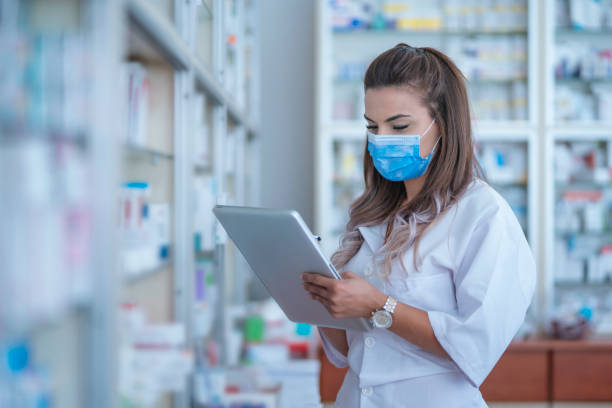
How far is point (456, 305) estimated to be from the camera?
1.31 m

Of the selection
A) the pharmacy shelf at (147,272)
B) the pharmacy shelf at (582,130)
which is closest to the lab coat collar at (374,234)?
the pharmacy shelf at (147,272)

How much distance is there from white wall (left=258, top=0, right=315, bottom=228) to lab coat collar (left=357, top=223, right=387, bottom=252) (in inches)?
103

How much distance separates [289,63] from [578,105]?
206cm

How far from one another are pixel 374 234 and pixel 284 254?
32 centimetres

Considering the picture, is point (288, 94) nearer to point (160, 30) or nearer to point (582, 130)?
point (582, 130)

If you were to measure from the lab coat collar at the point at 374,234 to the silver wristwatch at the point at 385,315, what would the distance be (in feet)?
0.77

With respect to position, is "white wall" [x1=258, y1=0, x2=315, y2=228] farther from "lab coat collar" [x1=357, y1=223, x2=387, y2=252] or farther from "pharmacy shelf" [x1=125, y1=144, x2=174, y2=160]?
"lab coat collar" [x1=357, y1=223, x2=387, y2=252]

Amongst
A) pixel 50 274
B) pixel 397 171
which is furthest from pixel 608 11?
pixel 50 274

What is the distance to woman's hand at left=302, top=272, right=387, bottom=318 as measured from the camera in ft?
3.98

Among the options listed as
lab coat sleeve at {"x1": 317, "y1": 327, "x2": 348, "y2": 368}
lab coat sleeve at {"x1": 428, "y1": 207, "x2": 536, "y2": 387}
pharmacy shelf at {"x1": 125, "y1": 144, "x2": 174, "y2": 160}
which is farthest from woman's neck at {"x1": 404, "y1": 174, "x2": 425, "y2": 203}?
pharmacy shelf at {"x1": 125, "y1": 144, "x2": 174, "y2": 160}

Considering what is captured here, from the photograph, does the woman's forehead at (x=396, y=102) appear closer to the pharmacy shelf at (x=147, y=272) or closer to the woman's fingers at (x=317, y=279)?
the woman's fingers at (x=317, y=279)

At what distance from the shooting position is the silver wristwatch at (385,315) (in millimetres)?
1237

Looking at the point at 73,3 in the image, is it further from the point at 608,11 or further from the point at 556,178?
the point at 608,11

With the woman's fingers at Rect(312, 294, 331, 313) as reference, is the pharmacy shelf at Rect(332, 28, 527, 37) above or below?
above
